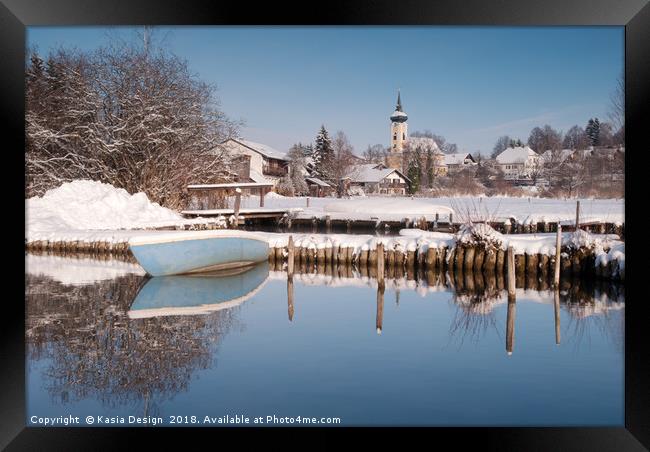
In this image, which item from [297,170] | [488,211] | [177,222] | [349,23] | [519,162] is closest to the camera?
[349,23]

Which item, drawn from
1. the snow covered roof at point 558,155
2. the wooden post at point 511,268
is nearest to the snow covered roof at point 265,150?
the snow covered roof at point 558,155

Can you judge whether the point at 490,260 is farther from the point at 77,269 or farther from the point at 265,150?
the point at 265,150

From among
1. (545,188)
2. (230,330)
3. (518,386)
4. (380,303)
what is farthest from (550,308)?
(545,188)

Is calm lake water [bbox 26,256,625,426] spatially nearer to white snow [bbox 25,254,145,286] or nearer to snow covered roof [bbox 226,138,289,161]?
white snow [bbox 25,254,145,286]

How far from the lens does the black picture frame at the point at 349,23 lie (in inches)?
169

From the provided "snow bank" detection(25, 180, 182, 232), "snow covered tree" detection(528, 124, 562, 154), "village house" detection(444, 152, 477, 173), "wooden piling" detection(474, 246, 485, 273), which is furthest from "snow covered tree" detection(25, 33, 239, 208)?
"village house" detection(444, 152, 477, 173)

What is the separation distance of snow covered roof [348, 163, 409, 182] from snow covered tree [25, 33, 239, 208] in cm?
2594

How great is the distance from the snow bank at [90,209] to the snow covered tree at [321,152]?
82.7 ft

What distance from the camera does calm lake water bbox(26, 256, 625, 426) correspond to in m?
4.90

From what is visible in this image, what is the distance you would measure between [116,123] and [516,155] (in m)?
28.7

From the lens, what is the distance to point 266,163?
127 feet

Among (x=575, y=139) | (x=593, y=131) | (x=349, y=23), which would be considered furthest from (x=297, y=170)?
(x=349, y=23)

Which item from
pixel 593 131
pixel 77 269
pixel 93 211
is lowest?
pixel 77 269
